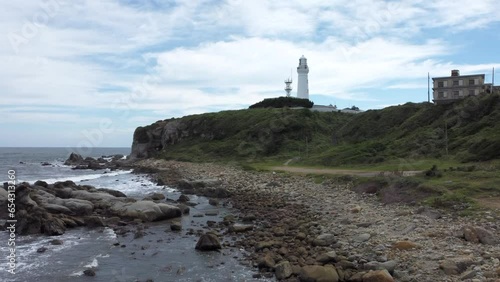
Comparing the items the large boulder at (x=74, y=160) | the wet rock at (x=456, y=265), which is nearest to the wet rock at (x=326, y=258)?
the wet rock at (x=456, y=265)

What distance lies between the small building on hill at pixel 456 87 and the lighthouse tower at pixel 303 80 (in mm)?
48194

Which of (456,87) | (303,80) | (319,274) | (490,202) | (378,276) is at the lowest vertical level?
(319,274)

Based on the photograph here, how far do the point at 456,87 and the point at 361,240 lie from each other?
50739mm

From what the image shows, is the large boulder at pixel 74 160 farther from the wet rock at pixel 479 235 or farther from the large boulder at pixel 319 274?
the wet rock at pixel 479 235

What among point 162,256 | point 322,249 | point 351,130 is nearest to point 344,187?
point 322,249

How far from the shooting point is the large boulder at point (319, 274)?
13547mm

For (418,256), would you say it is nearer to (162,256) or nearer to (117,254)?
(162,256)

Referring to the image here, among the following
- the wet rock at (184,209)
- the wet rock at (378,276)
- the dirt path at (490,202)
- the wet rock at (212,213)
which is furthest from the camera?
the wet rock at (184,209)

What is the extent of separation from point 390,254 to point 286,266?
3577 mm

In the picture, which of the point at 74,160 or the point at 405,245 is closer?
the point at 405,245

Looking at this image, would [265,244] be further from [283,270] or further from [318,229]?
[283,270]

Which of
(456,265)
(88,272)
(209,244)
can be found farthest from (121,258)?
(456,265)

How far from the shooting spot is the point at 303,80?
109750mm

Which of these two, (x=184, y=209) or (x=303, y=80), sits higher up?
(x=303, y=80)
